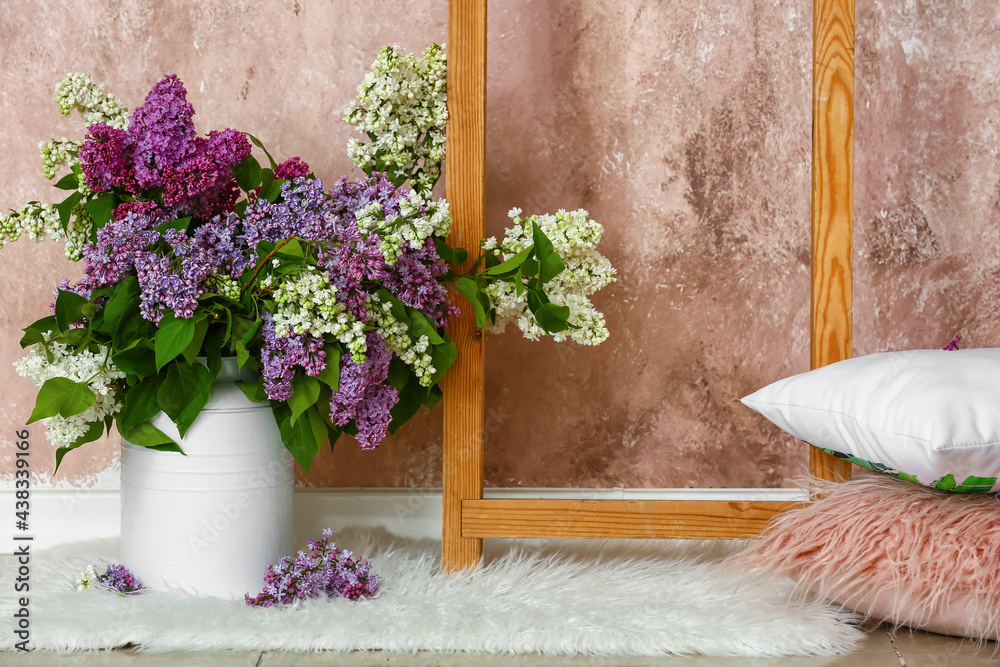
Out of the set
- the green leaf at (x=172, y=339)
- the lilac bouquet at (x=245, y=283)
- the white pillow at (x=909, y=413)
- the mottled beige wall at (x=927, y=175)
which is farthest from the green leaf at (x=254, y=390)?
the mottled beige wall at (x=927, y=175)

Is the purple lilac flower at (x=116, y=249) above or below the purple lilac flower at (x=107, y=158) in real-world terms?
below

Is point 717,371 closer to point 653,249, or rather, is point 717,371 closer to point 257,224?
point 653,249

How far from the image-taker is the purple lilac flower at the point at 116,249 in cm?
88

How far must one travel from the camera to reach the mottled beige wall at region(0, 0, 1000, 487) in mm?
1294

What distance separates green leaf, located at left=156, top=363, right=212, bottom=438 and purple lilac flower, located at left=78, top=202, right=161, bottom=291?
13 cm

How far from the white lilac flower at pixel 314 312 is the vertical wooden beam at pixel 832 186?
69cm

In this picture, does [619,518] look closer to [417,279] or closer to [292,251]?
[417,279]

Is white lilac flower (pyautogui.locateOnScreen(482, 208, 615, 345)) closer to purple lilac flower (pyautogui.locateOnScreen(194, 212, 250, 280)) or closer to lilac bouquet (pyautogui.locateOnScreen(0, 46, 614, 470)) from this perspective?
lilac bouquet (pyautogui.locateOnScreen(0, 46, 614, 470))

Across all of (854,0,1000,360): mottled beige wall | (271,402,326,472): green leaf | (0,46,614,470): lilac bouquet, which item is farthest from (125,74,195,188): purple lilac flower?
(854,0,1000,360): mottled beige wall

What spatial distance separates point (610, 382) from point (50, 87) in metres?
1.11

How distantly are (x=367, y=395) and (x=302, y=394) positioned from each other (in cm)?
8

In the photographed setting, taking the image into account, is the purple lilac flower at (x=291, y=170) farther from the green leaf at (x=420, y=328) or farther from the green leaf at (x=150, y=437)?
the green leaf at (x=150, y=437)

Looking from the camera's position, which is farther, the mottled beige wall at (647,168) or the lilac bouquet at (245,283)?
the mottled beige wall at (647,168)

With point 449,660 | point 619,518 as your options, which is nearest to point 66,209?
point 449,660
